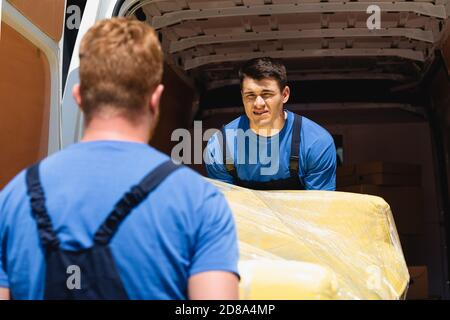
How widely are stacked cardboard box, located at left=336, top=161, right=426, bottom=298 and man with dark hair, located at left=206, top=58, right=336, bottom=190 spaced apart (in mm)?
3075

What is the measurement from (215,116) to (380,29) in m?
2.43

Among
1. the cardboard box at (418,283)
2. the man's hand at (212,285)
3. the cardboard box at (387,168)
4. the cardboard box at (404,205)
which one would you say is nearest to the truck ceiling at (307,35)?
the cardboard box at (387,168)

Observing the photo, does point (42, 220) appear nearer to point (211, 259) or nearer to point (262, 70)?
point (211, 259)

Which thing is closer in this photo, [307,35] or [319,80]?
[307,35]

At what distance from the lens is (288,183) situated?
132 inches

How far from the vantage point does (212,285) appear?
1253 mm

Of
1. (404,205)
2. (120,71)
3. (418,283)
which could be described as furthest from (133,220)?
(404,205)

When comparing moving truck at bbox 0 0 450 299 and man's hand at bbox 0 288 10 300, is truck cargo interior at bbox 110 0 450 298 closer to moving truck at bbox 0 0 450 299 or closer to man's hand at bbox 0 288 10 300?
moving truck at bbox 0 0 450 299

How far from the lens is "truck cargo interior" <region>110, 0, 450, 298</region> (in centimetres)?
516

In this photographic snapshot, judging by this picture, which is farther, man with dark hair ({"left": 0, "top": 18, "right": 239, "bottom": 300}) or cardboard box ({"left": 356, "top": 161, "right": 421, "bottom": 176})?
cardboard box ({"left": 356, "top": 161, "right": 421, "bottom": 176})

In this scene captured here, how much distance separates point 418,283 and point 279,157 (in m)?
2.50

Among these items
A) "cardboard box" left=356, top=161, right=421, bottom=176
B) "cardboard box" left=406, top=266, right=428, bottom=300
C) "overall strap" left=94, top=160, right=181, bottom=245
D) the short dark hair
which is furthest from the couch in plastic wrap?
"cardboard box" left=356, top=161, right=421, bottom=176

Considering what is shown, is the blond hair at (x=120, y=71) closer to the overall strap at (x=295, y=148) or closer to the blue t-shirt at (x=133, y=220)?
the blue t-shirt at (x=133, y=220)

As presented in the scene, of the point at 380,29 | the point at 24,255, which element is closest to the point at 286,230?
the point at 24,255
